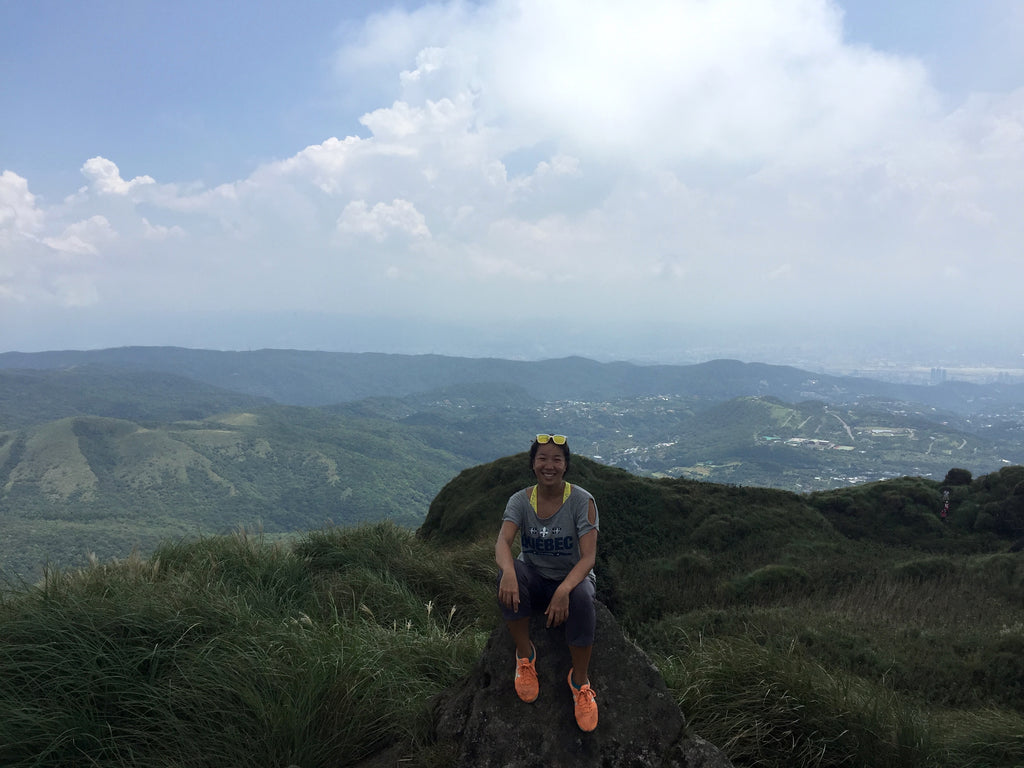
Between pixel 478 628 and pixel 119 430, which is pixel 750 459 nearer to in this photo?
pixel 478 628

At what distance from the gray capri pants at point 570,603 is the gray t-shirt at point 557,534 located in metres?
0.08

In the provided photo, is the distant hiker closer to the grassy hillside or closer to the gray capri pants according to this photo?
the gray capri pants

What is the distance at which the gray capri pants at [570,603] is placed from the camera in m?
3.74

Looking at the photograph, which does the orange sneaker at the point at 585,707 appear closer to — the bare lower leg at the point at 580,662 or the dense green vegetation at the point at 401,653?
the bare lower leg at the point at 580,662

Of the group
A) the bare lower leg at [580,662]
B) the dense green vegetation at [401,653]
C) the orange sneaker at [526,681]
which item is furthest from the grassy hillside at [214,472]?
the bare lower leg at [580,662]

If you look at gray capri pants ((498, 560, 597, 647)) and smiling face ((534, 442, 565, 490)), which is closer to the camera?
gray capri pants ((498, 560, 597, 647))

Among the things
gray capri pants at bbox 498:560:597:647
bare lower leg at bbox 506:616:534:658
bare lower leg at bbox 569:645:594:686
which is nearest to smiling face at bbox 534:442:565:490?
gray capri pants at bbox 498:560:597:647

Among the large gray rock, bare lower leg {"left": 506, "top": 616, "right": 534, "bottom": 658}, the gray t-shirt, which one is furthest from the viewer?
the gray t-shirt

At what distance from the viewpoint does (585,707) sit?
12.0 feet

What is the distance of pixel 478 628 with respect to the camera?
713cm

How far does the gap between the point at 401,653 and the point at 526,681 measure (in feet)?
6.36

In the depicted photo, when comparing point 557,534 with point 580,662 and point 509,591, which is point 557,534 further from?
point 580,662

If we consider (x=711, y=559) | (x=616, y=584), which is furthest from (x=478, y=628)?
(x=711, y=559)

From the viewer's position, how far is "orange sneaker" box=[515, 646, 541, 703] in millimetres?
3756
